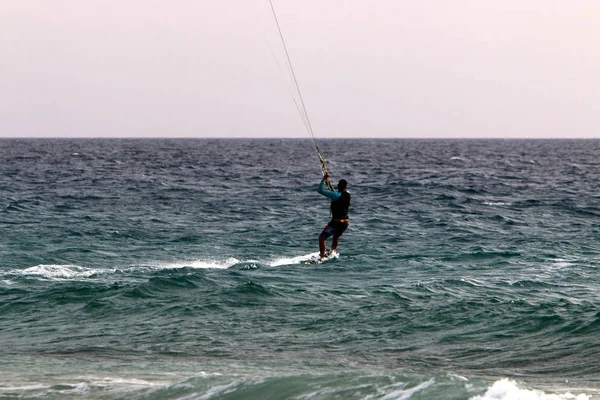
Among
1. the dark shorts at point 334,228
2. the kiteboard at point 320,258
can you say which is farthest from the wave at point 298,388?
the kiteboard at point 320,258

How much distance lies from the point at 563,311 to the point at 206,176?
4155 cm

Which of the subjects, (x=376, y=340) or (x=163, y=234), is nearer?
(x=376, y=340)

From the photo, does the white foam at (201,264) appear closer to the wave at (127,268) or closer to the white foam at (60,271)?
the wave at (127,268)

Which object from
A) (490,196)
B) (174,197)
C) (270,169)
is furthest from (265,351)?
(270,169)

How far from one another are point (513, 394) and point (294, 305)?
6398 millimetres

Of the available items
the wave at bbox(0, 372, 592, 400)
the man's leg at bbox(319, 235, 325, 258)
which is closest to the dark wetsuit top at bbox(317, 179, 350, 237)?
the man's leg at bbox(319, 235, 325, 258)

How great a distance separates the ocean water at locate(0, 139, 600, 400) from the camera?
420 inches

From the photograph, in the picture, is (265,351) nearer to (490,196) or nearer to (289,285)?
(289,285)

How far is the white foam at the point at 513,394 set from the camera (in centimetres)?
967

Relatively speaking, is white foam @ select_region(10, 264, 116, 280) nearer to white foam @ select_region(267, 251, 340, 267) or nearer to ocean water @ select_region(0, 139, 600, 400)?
ocean water @ select_region(0, 139, 600, 400)

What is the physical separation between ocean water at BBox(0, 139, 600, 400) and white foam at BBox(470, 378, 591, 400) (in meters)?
0.03

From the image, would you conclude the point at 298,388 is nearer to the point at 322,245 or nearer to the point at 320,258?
the point at 322,245

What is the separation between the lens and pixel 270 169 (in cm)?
6450

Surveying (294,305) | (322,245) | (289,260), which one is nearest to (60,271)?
(289,260)
